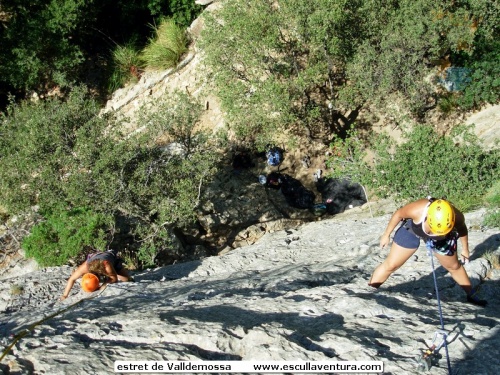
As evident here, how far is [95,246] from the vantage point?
936cm

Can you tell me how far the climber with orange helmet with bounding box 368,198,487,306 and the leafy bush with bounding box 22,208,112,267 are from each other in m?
5.84

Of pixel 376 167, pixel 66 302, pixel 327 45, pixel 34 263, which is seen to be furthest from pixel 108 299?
pixel 327 45

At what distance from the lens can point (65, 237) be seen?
9234 mm

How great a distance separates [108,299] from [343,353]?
323 cm

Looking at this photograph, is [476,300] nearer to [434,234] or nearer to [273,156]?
[434,234]

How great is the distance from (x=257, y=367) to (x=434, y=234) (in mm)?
2212

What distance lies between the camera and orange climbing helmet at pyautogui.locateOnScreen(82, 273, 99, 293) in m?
6.73

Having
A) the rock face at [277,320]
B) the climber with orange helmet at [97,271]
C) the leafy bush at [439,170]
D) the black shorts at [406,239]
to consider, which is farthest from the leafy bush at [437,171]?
the climber with orange helmet at [97,271]

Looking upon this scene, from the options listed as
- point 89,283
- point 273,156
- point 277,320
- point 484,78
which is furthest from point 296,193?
point 277,320

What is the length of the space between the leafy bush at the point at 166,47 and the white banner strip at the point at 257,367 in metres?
12.4

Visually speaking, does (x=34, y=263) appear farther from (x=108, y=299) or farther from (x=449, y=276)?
(x=449, y=276)

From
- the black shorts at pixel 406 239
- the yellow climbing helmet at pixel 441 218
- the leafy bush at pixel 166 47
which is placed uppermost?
the leafy bush at pixel 166 47

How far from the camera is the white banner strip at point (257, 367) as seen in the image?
12.2 ft

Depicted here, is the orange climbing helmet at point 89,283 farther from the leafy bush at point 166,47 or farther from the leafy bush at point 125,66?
the leafy bush at point 125,66
